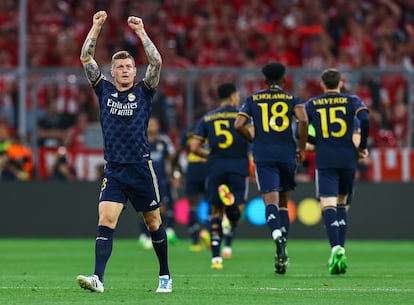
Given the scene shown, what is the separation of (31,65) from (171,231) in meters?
6.92

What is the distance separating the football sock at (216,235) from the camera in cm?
1539

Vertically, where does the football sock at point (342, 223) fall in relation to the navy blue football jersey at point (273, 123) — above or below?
below

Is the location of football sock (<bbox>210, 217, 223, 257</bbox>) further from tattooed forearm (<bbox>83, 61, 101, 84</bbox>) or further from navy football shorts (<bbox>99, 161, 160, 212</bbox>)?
tattooed forearm (<bbox>83, 61, 101, 84</bbox>)

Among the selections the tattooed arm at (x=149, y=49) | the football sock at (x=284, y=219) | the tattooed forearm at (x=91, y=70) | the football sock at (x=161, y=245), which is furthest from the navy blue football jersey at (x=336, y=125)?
the tattooed forearm at (x=91, y=70)

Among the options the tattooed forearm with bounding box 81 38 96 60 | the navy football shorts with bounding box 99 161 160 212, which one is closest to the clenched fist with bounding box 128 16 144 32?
the tattooed forearm with bounding box 81 38 96 60

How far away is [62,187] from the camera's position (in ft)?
79.1

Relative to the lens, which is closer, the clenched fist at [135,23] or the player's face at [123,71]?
the clenched fist at [135,23]

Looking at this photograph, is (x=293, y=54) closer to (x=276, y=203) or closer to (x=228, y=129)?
(x=228, y=129)

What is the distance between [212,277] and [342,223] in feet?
6.26

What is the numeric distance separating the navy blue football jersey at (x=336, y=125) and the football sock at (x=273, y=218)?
907 mm

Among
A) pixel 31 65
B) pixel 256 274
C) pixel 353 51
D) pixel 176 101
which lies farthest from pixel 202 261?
pixel 31 65

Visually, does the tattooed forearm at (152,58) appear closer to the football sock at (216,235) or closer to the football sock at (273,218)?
the football sock at (273,218)

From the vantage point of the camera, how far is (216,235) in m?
15.7

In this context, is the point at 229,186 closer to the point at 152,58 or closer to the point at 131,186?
the point at 131,186
